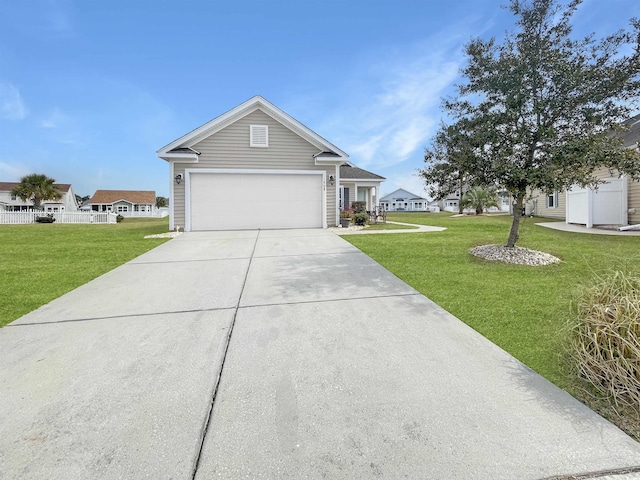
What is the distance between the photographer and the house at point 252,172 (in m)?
13.0

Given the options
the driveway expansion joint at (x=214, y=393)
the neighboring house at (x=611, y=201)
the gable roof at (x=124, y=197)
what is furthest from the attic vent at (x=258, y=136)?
the gable roof at (x=124, y=197)

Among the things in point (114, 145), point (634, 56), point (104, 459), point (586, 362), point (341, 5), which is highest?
point (341, 5)

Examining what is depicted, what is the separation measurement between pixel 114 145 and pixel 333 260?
24562mm

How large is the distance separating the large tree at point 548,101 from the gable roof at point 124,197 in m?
59.1

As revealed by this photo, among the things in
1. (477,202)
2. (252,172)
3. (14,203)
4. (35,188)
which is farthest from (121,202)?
(477,202)

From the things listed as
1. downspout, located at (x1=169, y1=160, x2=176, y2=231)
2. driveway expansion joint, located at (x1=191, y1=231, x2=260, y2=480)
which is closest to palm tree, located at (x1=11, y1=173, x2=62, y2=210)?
downspout, located at (x1=169, y1=160, x2=176, y2=231)

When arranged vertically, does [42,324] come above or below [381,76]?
below

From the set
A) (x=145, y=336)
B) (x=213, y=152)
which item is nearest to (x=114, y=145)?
(x=213, y=152)

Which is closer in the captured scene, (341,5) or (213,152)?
(341,5)

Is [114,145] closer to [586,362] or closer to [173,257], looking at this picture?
[173,257]

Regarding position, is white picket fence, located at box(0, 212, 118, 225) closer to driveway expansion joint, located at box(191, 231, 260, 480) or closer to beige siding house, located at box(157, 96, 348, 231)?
beige siding house, located at box(157, 96, 348, 231)

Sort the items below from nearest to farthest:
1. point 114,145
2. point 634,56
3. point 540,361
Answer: point 540,361 < point 634,56 < point 114,145

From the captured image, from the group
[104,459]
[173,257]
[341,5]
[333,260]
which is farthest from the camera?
[341,5]

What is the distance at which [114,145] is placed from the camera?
2380 cm
